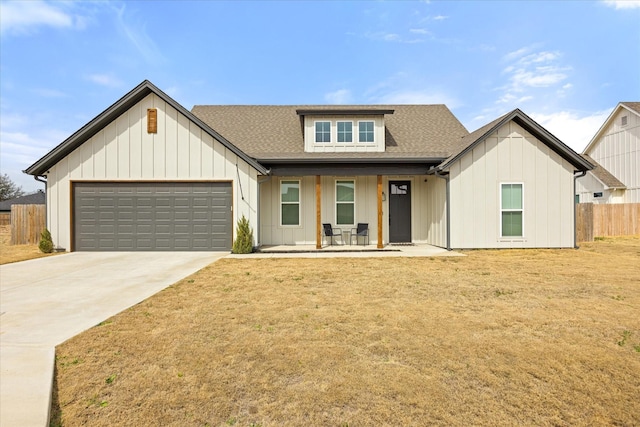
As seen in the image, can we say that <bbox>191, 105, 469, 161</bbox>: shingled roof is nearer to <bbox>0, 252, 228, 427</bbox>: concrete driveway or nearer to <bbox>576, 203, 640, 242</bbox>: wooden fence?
<bbox>0, 252, 228, 427</bbox>: concrete driveway

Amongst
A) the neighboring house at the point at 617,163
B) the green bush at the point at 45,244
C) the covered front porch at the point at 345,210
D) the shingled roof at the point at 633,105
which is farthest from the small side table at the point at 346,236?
the shingled roof at the point at 633,105

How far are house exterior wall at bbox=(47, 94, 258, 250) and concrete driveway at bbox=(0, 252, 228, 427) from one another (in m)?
2.14

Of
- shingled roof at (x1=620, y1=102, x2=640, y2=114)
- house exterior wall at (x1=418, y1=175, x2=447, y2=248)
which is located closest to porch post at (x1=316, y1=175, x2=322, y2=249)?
house exterior wall at (x1=418, y1=175, x2=447, y2=248)

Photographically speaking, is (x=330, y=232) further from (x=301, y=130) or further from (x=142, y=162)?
(x=142, y=162)

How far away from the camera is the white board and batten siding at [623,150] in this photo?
23.5 meters

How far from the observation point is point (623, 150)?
24672 millimetres

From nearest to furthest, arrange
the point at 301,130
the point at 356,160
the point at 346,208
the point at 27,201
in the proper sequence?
the point at 356,160 < the point at 346,208 < the point at 301,130 < the point at 27,201

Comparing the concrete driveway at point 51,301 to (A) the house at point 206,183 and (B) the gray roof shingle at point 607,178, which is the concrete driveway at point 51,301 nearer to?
(A) the house at point 206,183

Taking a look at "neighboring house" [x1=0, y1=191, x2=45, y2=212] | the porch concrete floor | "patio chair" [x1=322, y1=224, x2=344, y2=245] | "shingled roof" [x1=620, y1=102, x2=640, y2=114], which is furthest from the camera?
"neighboring house" [x1=0, y1=191, x2=45, y2=212]

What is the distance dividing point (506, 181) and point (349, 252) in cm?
630

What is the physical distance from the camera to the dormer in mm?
13547

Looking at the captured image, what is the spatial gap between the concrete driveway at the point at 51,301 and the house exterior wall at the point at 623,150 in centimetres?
2920

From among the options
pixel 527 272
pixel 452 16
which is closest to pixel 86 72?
pixel 452 16

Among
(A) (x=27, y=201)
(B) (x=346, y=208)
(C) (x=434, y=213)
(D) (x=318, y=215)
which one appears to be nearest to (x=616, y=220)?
(C) (x=434, y=213)
